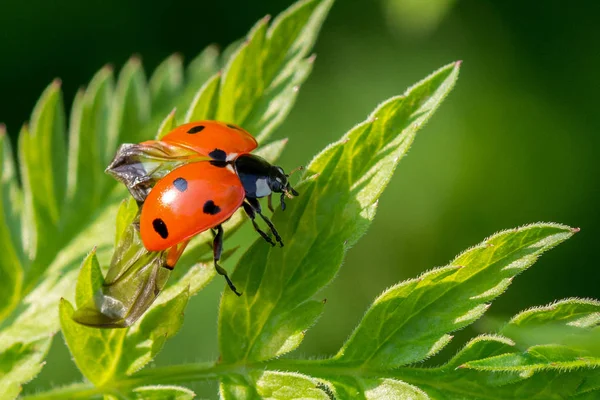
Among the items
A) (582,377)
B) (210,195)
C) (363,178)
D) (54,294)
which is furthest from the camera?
(54,294)

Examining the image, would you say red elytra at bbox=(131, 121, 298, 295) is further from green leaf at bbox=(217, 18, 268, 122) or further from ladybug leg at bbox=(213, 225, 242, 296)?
green leaf at bbox=(217, 18, 268, 122)

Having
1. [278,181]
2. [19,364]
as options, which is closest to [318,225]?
[278,181]

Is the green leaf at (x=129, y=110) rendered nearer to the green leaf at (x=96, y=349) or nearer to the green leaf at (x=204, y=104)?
the green leaf at (x=204, y=104)

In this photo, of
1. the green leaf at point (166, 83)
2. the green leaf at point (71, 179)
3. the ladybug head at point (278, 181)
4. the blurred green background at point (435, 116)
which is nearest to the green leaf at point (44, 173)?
the green leaf at point (71, 179)

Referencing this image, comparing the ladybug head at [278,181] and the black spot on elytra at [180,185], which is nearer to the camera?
the black spot on elytra at [180,185]

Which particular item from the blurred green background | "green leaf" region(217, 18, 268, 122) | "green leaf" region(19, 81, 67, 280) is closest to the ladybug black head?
"green leaf" region(217, 18, 268, 122)

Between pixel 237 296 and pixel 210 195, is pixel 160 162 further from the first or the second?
pixel 237 296

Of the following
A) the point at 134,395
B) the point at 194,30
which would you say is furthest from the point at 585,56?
the point at 134,395
